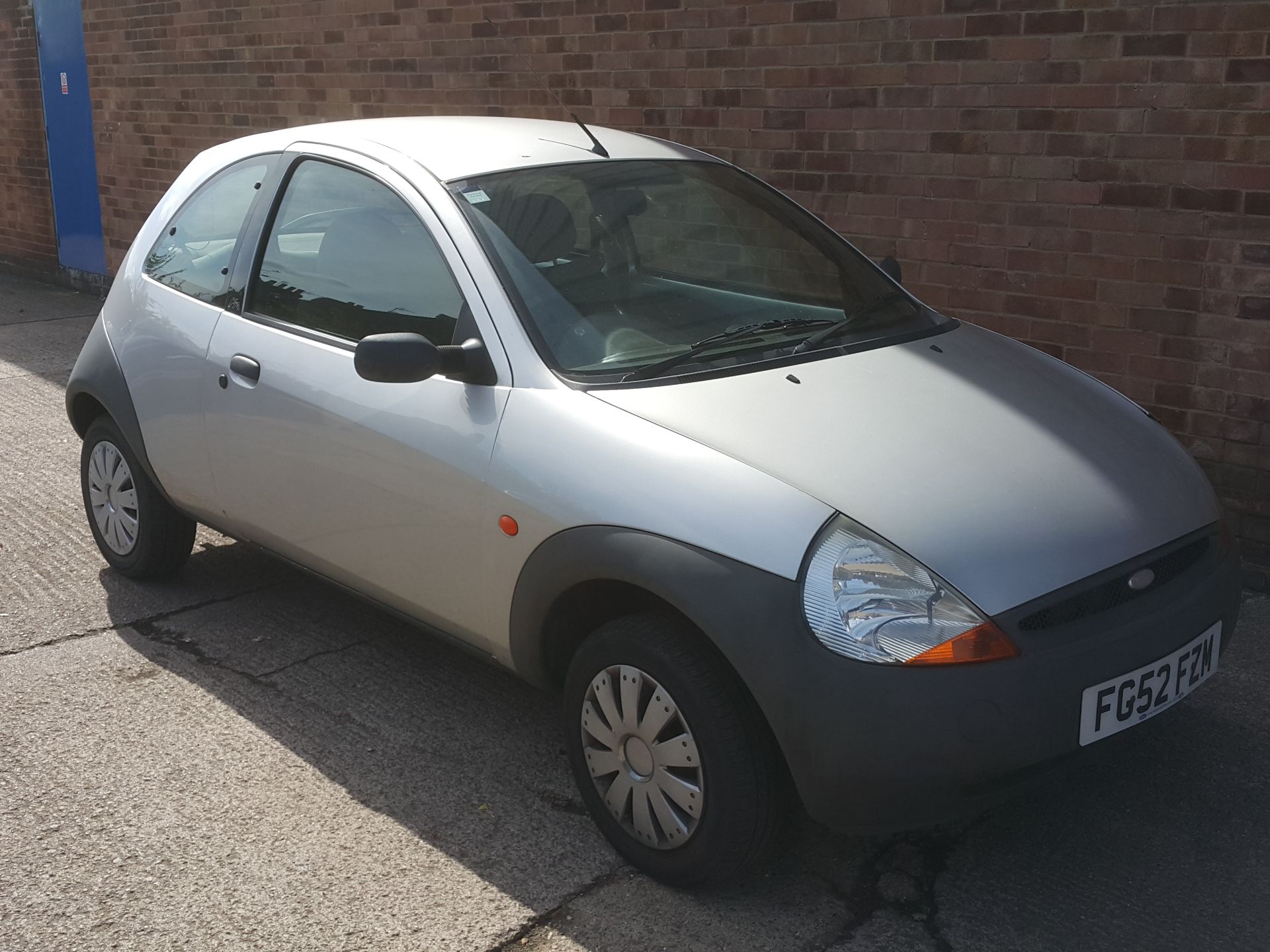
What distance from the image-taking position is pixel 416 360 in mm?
3250

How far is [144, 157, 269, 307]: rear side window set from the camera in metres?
4.30

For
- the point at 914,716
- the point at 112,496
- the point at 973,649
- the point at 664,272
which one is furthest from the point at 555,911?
the point at 112,496

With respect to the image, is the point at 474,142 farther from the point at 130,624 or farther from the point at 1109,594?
the point at 1109,594

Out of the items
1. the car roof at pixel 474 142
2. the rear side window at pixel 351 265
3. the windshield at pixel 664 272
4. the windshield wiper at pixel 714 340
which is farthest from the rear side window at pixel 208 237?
the windshield wiper at pixel 714 340

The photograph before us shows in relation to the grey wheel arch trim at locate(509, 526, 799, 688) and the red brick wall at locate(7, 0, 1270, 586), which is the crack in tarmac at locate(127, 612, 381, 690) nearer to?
the grey wheel arch trim at locate(509, 526, 799, 688)

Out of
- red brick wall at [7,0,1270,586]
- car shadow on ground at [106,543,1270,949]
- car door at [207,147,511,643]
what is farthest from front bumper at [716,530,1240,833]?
red brick wall at [7,0,1270,586]

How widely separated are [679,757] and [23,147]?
12.3 meters

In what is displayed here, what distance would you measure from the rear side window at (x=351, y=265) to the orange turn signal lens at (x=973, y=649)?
1.54 meters

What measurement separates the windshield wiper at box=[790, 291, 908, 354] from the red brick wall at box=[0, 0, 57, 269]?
1070 cm

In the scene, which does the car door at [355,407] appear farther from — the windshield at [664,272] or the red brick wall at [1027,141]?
the red brick wall at [1027,141]

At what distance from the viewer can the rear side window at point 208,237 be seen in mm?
4297

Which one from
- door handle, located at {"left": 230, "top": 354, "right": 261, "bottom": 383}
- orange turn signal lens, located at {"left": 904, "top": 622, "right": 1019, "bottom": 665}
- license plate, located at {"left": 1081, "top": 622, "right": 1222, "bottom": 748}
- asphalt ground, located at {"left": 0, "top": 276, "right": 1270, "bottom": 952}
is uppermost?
door handle, located at {"left": 230, "top": 354, "right": 261, "bottom": 383}

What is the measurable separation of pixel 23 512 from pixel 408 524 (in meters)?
3.11

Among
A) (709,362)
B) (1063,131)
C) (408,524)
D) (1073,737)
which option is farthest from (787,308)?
(1063,131)
